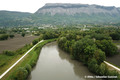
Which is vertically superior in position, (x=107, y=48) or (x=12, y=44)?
(x=12, y=44)

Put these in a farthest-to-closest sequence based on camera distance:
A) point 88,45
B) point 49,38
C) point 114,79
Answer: point 49,38
point 88,45
point 114,79

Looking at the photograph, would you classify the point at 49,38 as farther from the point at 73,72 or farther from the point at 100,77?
the point at 100,77

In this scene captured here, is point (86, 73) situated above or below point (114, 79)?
below

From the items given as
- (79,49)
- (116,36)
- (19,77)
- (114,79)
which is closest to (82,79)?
(114,79)

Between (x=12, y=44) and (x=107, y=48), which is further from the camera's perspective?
(x=12, y=44)

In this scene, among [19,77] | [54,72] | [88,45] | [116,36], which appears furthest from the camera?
[116,36]

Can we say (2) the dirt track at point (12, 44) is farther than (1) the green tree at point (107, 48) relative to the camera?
Yes

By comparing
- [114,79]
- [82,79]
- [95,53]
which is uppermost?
[95,53]

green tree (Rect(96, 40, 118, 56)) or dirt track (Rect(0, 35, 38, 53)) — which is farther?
dirt track (Rect(0, 35, 38, 53))

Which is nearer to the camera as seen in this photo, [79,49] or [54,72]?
[54,72]
